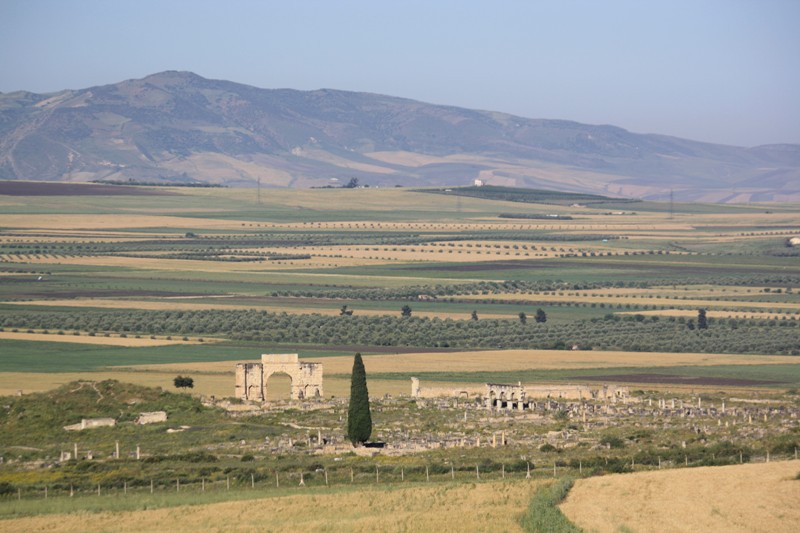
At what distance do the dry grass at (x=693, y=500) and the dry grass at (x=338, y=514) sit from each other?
1798 mm

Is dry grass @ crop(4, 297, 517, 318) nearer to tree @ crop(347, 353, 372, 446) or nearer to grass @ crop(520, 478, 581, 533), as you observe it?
tree @ crop(347, 353, 372, 446)

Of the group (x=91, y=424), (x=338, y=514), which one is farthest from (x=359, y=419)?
(x=338, y=514)

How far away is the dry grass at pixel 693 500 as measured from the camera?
36.8 m

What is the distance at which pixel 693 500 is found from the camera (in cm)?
3928

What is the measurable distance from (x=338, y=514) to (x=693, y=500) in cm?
863

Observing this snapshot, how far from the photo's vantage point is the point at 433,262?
6250 inches

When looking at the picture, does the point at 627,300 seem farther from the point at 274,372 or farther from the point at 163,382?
the point at 274,372

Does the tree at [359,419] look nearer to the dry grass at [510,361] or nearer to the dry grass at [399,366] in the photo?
the dry grass at [399,366]

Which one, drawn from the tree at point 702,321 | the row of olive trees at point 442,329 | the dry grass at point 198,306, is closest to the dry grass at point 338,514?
the row of olive trees at point 442,329

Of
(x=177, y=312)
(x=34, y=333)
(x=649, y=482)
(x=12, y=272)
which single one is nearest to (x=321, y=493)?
(x=649, y=482)

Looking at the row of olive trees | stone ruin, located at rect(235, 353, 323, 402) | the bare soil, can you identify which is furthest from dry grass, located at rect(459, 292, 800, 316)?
stone ruin, located at rect(235, 353, 323, 402)

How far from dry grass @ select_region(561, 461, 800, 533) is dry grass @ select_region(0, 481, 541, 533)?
180 centimetres

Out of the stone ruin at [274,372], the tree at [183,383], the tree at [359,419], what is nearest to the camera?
the tree at [359,419]

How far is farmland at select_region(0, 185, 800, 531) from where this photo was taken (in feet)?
163
